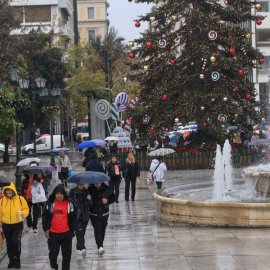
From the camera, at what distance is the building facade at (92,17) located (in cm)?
13512

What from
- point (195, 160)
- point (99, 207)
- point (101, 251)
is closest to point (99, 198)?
point (99, 207)

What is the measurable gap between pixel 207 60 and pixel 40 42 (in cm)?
1965

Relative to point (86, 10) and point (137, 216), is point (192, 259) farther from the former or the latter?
point (86, 10)

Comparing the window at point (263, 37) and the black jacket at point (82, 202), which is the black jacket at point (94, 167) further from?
the window at point (263, 37)

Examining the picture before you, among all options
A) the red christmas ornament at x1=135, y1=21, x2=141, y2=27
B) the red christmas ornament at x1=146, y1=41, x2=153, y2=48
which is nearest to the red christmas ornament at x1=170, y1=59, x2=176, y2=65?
the red christmas ornament at x1=146, y1=41, x2=153, y2=48

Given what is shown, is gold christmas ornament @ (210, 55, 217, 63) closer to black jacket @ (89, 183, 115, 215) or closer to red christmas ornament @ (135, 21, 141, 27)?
red christmas ornament @ (135, 21, 141, 27)

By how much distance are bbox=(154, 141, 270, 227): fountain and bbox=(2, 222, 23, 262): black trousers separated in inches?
202

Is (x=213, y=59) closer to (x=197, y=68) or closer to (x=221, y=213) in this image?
(x=197, y=68)

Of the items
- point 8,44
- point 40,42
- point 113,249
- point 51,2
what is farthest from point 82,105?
point 113,249

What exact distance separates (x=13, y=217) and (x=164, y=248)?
294 centimetres

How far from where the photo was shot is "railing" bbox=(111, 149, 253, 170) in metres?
39.0

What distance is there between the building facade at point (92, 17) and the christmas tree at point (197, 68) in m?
95.0

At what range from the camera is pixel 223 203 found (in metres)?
17.9

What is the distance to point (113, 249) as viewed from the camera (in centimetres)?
1589
